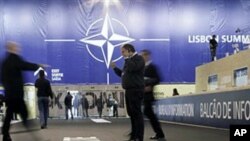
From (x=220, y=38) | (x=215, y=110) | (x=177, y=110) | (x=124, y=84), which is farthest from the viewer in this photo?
(x=220, y=38)

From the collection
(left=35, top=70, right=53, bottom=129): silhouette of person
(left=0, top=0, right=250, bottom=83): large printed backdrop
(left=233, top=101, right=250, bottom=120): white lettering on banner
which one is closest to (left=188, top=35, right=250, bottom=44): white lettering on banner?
(left=0, top=0, right=250, bottom=83): large printed backdrop

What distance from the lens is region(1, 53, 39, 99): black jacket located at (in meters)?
7.66

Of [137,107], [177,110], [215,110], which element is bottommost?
[177,110]

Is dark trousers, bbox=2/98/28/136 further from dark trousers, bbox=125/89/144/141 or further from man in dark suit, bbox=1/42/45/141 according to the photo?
dark trousers, bbox=125/89/144/141

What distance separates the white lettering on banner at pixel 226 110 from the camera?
1091 centimetres

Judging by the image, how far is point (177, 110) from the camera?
59.6ft

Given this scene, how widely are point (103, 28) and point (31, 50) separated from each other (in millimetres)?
4929

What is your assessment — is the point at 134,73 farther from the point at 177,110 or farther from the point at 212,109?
the point at 177,110

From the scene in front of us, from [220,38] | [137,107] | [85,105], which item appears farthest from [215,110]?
[85,105]

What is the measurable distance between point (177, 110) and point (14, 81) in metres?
11.2

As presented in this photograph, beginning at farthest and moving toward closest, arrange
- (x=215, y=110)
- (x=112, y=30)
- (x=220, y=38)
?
1. (x=112, y=30)
2. (x=220, y=38)
3. (x=215, y=110)

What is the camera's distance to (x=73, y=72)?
30.5 meters

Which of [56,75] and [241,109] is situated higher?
[56,75]

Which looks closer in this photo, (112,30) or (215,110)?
(215,110)
